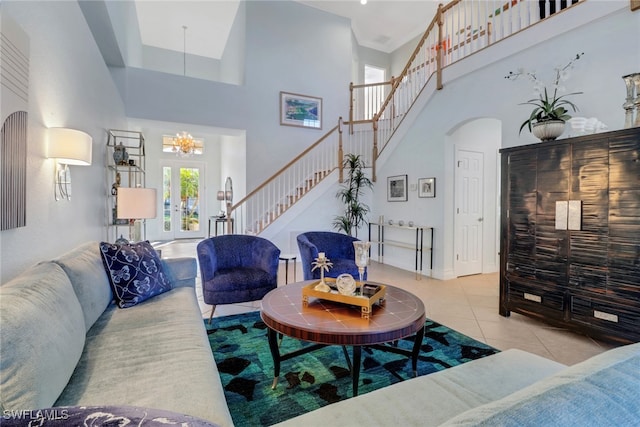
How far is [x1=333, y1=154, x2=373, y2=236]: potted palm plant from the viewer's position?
5.97 meters

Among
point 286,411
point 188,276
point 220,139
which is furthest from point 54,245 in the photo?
point 220,139

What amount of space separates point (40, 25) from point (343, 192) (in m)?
4.85

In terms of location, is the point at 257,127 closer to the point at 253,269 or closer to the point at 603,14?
the point at 253,269

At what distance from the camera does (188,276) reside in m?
2.68

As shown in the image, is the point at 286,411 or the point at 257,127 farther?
the point at 257,127

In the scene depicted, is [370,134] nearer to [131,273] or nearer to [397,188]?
[397,188]

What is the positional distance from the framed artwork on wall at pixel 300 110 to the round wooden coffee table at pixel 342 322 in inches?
213

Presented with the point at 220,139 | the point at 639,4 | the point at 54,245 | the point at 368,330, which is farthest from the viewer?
the point at 220,139

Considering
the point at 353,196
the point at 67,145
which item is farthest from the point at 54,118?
the point at 353,196

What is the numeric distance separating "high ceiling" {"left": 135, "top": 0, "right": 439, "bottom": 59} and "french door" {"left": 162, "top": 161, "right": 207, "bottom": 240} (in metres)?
3.28

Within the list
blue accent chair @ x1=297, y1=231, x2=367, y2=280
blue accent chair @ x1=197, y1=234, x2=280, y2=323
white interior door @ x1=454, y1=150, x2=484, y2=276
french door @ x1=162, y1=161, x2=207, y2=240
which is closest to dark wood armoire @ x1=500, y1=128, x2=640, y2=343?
white interior door @ x1=454, y1=150, x2=484, y2=276

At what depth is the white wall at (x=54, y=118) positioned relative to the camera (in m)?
1.82

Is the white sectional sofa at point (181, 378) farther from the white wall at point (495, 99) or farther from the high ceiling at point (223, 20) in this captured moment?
the high ceiling at point (223, 20)

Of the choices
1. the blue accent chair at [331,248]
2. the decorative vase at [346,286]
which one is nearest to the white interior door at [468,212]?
the blue accent chair at [331,248]
